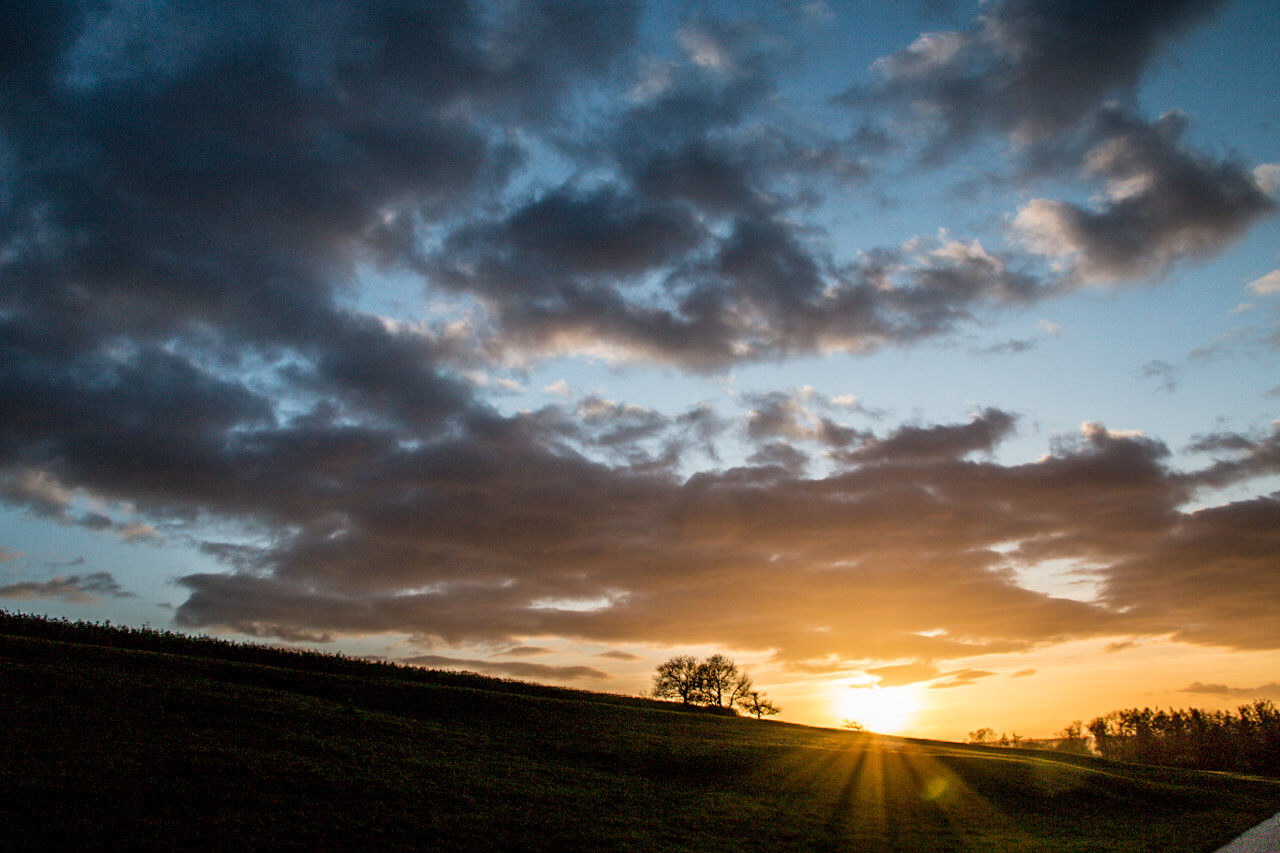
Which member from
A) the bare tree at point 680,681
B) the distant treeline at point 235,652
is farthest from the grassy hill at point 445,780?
the bare tree at point 680,681

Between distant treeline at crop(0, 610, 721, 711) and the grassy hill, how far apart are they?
1.84 feet

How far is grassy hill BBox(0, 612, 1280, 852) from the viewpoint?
26156 mm

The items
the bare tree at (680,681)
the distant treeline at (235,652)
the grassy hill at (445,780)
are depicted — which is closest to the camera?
the grassy hill at (445,780)

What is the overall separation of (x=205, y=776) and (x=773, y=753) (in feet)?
133

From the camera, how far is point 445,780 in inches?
1387

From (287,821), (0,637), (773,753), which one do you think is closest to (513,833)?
(287,821)

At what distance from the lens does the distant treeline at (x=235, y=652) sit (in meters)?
64.6

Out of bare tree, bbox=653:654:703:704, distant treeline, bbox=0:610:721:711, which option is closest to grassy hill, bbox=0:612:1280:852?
distant treeline, bbox=0:610:721:711

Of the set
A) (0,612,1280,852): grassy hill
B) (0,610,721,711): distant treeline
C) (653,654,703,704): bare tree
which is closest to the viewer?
(0,612,1280,852): grassy hill

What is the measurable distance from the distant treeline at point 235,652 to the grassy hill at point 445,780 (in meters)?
0.56

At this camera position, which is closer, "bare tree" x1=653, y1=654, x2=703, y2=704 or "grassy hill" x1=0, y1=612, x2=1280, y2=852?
"grassy hill" x1=0, y1=612, x2=1280, y2=852

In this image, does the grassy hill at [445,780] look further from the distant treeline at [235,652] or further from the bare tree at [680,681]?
the bare tree at [680,681]

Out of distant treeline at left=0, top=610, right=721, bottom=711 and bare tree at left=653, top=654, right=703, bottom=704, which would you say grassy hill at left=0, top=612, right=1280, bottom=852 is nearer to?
distant treeline at left=0, top=610, right=721, bottom=711

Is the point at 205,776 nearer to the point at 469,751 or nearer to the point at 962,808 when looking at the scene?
the point at 469,751
